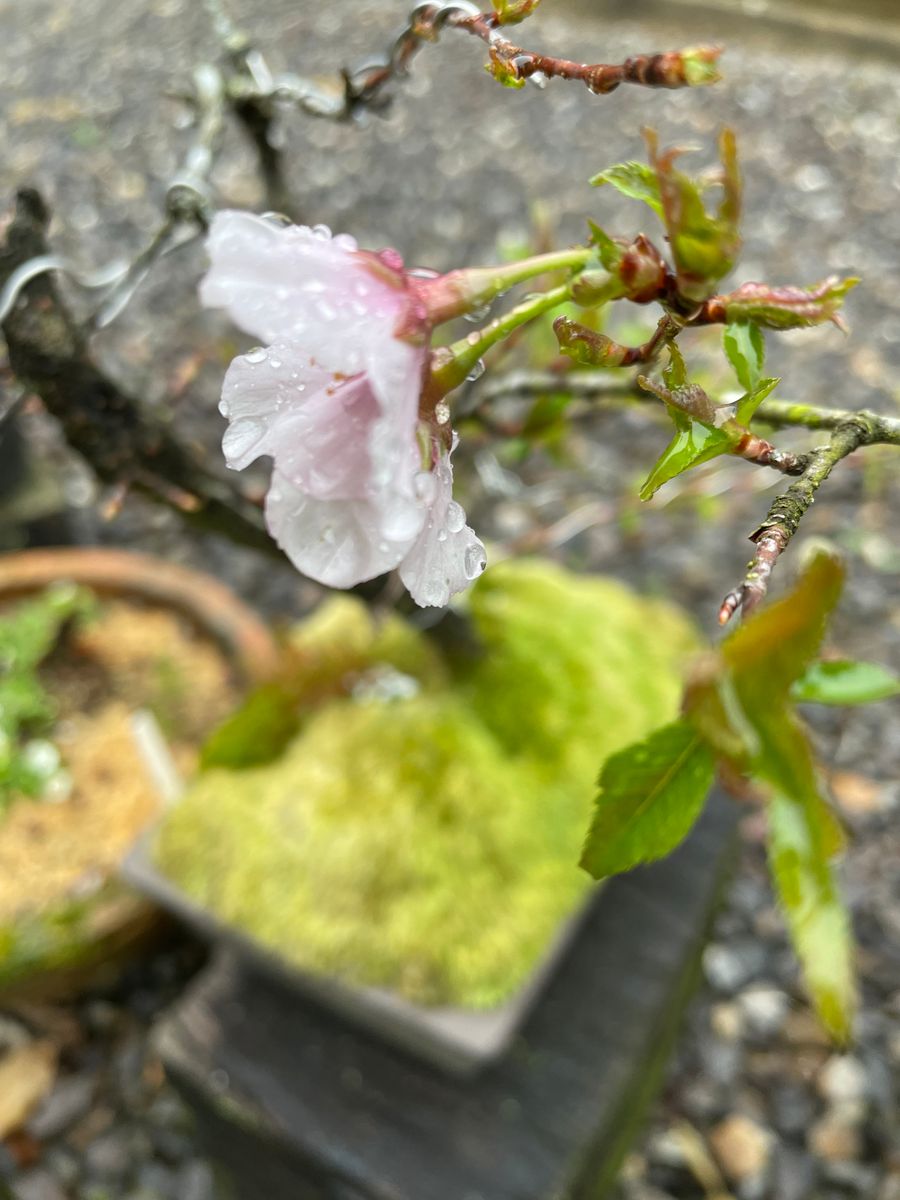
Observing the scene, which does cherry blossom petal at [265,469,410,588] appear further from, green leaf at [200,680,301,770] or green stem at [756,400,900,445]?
green leaf at [200,680,301,770]

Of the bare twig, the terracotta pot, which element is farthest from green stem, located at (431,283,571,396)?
the terracotta pot

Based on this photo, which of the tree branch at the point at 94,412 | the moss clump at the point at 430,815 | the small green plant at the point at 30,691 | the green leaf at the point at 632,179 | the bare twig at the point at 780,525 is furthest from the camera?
the small green plant at the point at 30,691

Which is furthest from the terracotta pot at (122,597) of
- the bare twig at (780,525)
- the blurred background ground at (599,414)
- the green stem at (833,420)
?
the bare twig at (780,525)

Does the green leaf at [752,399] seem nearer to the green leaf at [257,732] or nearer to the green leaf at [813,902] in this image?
the green leaf at [813,902]

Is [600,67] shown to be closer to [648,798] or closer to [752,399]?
[752,399]

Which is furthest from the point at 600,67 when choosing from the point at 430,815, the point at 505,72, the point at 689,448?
the point at 430,815
